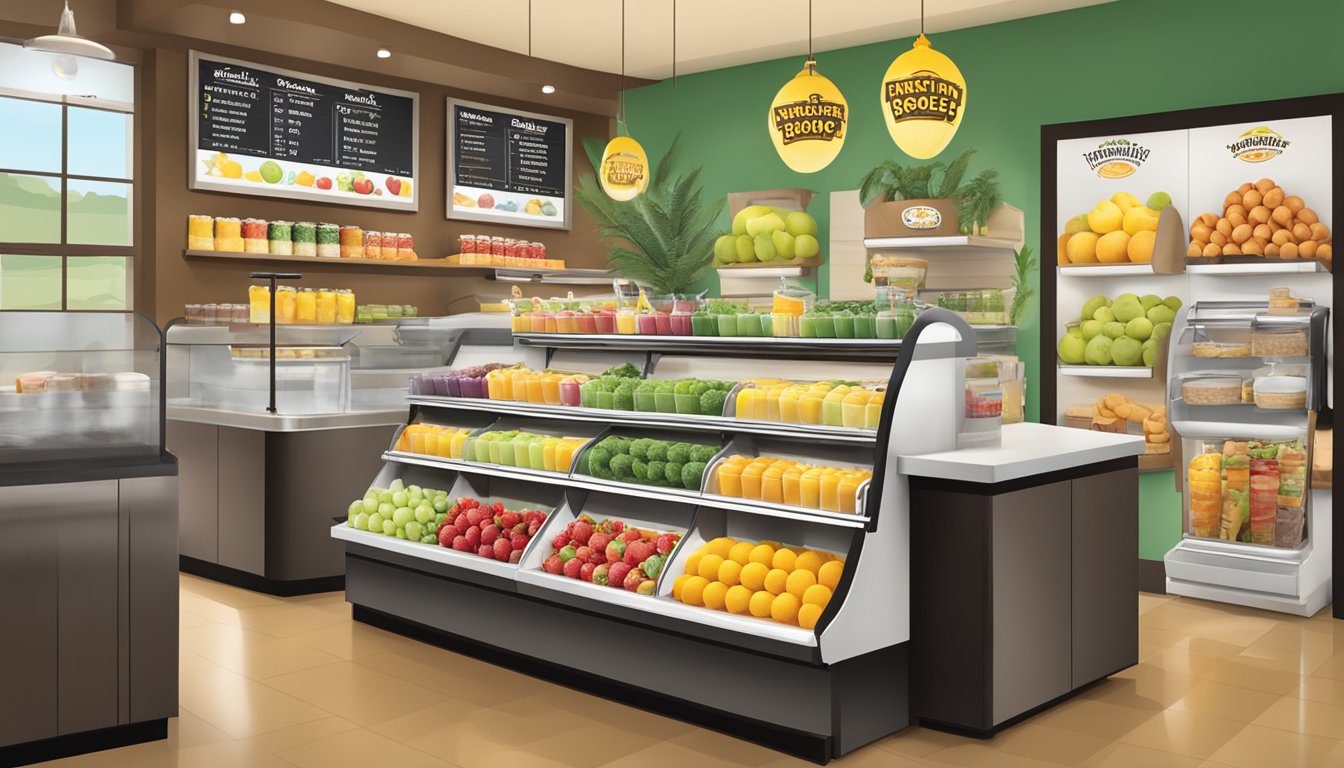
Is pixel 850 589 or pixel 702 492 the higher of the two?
pixel 702 492

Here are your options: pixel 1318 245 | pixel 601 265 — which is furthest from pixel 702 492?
pixel 601 265

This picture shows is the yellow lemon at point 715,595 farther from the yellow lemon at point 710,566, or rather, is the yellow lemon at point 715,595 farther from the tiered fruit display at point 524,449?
the tiered fruit display at point 524,449

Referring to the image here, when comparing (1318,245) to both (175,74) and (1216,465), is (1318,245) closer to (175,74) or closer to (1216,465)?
(1216,465)

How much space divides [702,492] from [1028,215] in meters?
4.32

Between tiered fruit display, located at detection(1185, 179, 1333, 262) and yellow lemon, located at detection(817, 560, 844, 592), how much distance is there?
336cm

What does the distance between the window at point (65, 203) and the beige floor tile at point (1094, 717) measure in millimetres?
6424

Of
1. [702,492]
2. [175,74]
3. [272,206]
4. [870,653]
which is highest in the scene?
[175,74]

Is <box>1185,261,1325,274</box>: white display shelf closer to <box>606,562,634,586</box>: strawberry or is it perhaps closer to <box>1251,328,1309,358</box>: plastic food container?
<box>1251,328,1309,358</box>: plastic food container

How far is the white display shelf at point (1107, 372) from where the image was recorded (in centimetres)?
607

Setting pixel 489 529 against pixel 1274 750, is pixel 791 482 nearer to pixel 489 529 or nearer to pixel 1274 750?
pixel 489 529

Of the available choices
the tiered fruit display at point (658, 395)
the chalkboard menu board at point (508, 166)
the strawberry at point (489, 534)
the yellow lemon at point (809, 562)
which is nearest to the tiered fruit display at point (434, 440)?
the strawberry at point (489, 534)

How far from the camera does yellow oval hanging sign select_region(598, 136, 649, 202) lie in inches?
252

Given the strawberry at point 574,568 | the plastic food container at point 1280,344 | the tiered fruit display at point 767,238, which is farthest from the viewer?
the tiered fruit display at point 767,238

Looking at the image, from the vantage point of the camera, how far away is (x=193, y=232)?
7.47 metres
